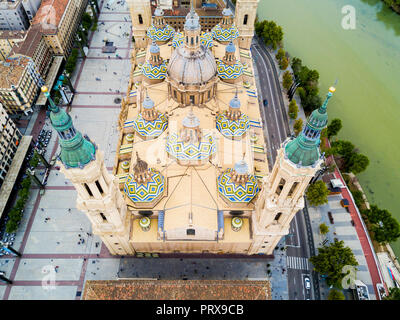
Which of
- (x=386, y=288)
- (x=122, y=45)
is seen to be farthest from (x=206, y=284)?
(x=122, y=45)

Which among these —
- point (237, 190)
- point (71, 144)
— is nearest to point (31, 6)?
point (71, 144)

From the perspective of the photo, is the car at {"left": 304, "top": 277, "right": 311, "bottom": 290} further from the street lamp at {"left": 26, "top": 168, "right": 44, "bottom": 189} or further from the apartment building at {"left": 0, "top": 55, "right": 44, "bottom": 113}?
the apartment building at {"left": 0, "top": 55, "right": 44, "bottom": 113}

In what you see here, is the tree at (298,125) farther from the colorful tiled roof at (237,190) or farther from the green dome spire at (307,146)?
the green dome spire at (307,146)

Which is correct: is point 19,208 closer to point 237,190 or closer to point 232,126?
point 237,190

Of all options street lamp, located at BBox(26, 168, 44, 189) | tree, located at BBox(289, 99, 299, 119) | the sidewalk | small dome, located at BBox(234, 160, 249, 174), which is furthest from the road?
street lamp, located at BBox(26, 168, 44, 189)

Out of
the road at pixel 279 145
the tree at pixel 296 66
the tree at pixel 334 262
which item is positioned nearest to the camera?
the tree at pixel 334 262

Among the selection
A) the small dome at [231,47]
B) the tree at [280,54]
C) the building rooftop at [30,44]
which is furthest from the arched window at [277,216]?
the building rooftop at [30,44]

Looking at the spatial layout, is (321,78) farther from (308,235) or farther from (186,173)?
(186,173)
